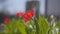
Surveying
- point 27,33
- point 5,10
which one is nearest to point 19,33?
point 27,33

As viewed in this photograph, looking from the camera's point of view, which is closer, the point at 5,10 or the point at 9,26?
the point at 9,26

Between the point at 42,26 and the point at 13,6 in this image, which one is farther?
the point at 13,6

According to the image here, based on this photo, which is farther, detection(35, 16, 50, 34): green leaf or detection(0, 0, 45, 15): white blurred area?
detection(0, 0, 45, 15): white blurred area

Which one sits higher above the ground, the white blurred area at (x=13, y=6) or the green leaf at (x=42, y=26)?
the green leaf at (x=42, y=26)

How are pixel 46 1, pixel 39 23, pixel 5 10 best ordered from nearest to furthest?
pixel 39 23 < pixel 5 10 < pixel 46 1

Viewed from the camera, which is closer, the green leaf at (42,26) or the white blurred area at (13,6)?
the green leaf at (42,26)

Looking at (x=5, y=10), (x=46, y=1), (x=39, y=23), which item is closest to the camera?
(x=39, y=23)

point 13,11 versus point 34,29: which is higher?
point 34,29

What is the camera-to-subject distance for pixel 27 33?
529mm

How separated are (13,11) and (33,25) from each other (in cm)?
116

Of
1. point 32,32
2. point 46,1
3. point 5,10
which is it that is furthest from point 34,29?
point 46,1

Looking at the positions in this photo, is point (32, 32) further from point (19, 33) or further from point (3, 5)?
point (3, 5)

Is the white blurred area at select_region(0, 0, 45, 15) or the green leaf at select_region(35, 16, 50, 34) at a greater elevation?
the green leaf at select_region(35, 16, 50, 34)

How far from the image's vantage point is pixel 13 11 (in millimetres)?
1674
